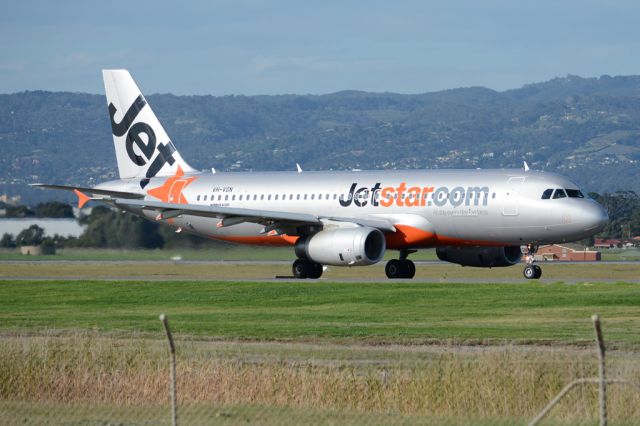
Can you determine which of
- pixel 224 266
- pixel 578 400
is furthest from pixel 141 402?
pixel 224 266

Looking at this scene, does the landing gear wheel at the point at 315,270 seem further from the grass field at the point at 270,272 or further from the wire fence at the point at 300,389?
the wire fence at the point at 300,389

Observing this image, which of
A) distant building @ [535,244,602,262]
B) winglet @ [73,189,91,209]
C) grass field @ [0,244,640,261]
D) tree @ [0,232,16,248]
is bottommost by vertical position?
distant building @ [535,244,602,262]

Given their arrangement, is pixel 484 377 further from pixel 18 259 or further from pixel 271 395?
pixel 18 259

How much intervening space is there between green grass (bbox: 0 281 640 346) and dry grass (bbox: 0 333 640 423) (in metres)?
5.80

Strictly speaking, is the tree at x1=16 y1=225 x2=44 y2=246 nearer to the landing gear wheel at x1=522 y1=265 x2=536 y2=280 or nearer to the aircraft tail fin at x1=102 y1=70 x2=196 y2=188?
the aircraft tail fin at x1=102 y1=70 x2=196 y2=188

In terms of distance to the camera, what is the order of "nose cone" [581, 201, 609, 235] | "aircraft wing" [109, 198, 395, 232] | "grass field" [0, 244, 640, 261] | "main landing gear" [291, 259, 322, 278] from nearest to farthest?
"nose cone" [581, 201, 609, 235], "aircraft wing" [109, 198, 395, 232], "main landing gear" [291, 259, 322, 278], "grass field" [0, 244, 640, 261]

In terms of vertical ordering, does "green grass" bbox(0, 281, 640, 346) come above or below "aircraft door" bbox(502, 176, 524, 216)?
below

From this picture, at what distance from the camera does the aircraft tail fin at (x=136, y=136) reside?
6072 cm

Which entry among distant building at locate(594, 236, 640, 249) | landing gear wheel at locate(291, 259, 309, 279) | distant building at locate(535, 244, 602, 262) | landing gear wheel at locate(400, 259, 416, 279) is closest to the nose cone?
landing gear wheel at locate(400, 259, 416, 279)

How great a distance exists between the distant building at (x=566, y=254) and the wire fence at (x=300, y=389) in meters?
59.3

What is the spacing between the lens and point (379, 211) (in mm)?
51406

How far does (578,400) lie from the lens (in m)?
20.2

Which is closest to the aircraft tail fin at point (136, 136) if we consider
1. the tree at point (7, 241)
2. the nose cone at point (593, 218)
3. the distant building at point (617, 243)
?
the tree at point (7, 241)

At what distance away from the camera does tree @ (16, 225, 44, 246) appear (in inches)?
2854
